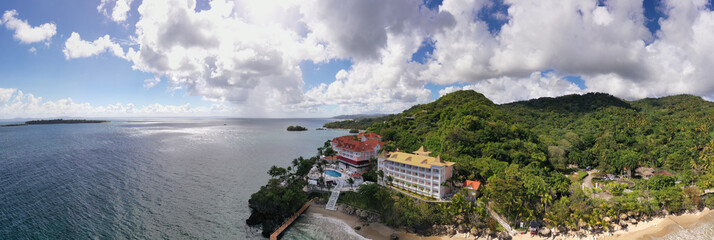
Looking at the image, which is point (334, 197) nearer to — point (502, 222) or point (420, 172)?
point (420, 172)

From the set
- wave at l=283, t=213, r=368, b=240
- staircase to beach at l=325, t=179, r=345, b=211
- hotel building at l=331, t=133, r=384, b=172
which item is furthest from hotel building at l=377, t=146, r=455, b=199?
wave at l=283, t=213, r=368, b=240

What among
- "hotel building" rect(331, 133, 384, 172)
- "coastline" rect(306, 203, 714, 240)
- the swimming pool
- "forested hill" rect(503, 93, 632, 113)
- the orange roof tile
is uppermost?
"forested hill" rect(503, 93, 632, 113)

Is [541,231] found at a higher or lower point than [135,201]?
lower

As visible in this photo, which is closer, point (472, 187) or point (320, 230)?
point (320, 230)

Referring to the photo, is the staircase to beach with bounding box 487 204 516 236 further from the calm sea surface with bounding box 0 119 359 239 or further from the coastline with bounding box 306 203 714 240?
the calm sea surface with bounding box 0 119 359 239

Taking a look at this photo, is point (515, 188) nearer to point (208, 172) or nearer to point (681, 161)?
point (681, 161)

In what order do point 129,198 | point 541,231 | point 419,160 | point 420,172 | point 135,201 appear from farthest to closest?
point 419,160 < point 420,172 < point 129,198 < point 135,201 < point 541,231

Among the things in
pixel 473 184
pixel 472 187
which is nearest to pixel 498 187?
pixel 472 187
